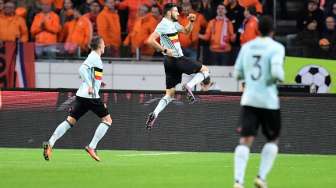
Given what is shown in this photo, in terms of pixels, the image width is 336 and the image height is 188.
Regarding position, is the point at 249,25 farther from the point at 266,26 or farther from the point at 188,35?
the point at 266,26

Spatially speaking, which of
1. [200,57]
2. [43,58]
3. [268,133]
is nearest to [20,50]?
[43,58]

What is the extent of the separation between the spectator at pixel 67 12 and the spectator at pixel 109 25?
893 mm

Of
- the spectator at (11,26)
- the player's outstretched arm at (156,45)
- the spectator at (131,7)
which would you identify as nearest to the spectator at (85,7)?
the spectator at (131,7)

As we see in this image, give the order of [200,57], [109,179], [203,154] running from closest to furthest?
[109,179], [203,154], [200,57]

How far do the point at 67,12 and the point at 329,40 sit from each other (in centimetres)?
668

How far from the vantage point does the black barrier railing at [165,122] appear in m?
19.9

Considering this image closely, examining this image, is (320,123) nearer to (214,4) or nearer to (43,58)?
(214,4)

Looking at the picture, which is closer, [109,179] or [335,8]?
[109,179]

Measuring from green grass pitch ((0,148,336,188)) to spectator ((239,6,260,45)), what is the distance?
14.8ft

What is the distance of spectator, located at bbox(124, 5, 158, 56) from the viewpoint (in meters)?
23.8

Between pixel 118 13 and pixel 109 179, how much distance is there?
1130cm

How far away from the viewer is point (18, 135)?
2066cm

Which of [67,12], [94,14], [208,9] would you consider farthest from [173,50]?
Answer: [67,12]

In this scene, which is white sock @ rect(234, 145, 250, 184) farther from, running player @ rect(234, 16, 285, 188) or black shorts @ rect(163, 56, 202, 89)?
black shorts @ rect(163, 56, 202, 89)
